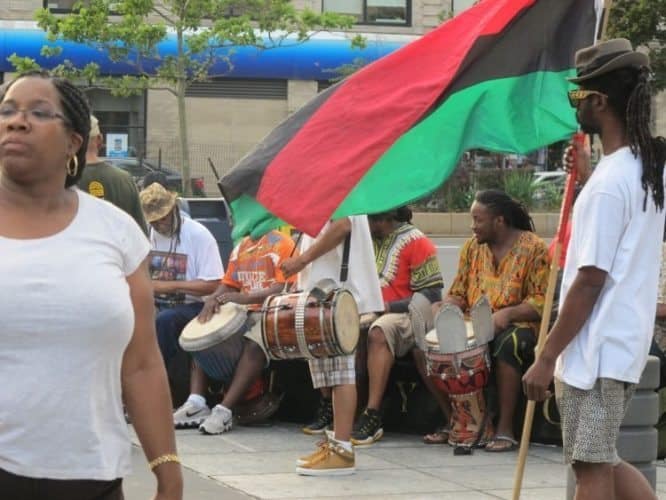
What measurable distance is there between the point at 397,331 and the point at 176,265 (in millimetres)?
1927

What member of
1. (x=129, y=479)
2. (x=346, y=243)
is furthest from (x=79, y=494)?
(x=346, y=243)

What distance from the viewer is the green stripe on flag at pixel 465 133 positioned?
6.81 m

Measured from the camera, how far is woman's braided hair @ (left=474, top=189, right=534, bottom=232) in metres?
9.05

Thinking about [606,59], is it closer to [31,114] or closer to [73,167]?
[73,167]

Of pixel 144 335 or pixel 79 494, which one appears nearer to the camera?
pixel 79 494

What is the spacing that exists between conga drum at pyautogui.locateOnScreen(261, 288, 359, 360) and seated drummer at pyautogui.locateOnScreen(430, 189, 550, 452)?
3.25 feet

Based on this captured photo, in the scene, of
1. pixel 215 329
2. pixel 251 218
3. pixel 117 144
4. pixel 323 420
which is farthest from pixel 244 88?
pixel 251 218

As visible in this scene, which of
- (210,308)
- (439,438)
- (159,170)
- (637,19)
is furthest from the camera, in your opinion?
(159,170)

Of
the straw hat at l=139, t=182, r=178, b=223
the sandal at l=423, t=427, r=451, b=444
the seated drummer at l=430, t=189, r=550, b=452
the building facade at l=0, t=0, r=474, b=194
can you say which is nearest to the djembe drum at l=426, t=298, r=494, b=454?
the seated drummer at l=430, t=189, r=550, b=452

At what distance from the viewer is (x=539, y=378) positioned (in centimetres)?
512

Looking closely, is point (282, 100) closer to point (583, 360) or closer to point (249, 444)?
point (249, 444)

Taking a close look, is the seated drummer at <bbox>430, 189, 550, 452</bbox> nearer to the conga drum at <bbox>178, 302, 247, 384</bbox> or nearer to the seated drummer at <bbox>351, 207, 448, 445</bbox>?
the seated drummer at <bbox>351, 207, 448, 445</bbox>

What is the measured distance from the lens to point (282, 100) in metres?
44.5

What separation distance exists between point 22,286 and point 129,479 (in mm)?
4866
